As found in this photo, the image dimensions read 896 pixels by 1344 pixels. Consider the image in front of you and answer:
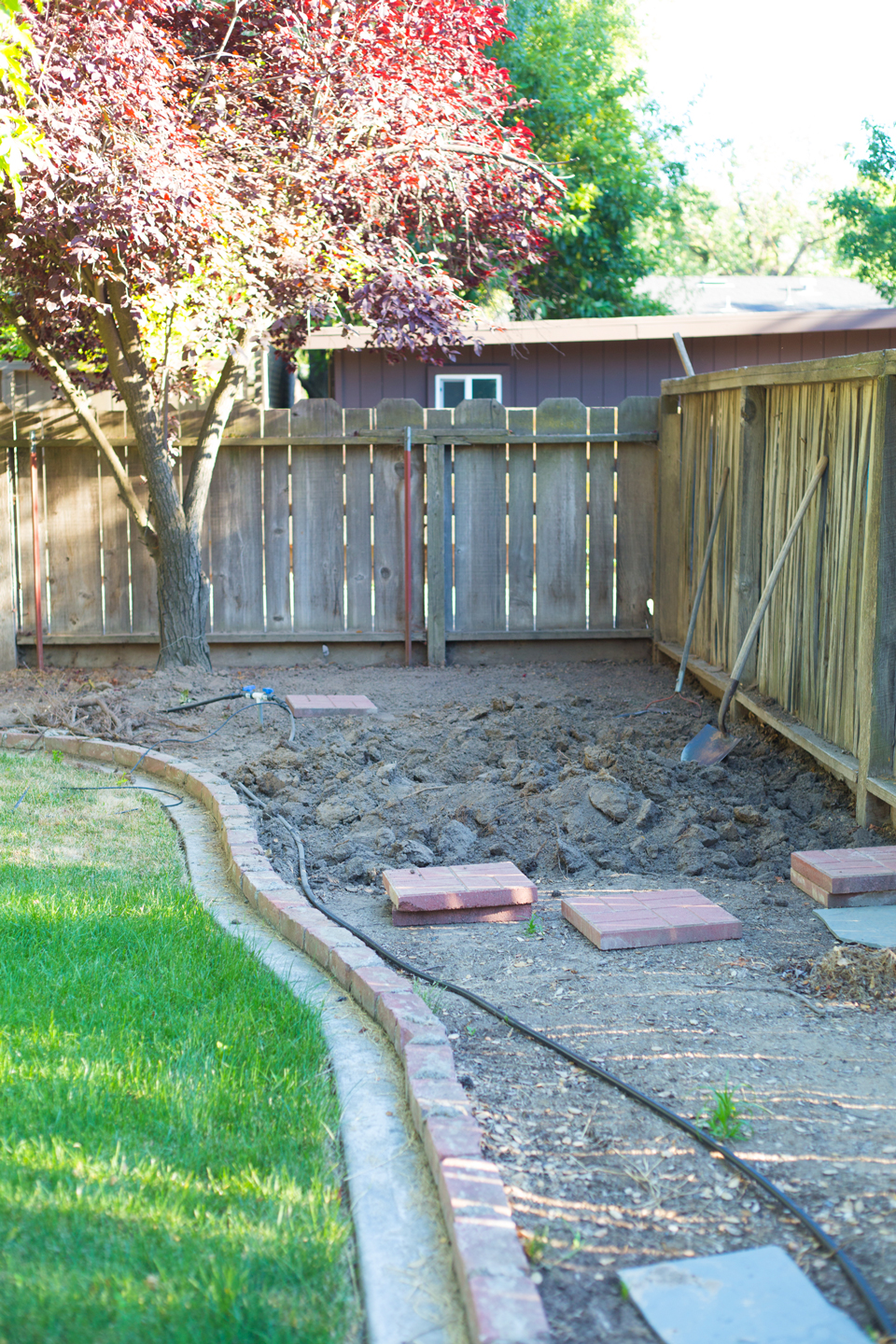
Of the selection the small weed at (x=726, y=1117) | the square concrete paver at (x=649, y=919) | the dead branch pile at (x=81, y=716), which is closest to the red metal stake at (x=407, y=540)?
the dead branch pile at (x=81, y=716)

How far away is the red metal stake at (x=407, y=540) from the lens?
29.2 feet

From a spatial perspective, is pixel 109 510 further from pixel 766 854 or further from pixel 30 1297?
pixel 30 1297

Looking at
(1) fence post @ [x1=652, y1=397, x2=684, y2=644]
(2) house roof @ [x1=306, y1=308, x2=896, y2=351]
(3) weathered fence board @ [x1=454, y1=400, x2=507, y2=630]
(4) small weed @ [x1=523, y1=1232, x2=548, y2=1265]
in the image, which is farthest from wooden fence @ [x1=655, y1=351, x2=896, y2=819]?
(2) house roof @ [x1=306, y1=308, x2=896, y2=351]

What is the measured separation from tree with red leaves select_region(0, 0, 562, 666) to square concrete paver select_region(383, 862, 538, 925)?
3.96 m

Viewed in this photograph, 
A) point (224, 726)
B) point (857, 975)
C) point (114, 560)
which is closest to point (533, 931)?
point (857, 975)

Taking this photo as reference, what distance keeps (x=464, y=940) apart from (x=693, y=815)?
144cm

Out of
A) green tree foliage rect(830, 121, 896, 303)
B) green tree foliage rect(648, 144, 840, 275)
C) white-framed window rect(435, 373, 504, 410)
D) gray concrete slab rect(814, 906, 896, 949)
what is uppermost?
green tree foliage rect(648, 144, 840, 275)

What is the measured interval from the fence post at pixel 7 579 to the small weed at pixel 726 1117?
24.6 ft

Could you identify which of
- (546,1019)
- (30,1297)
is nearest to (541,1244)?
(30,1297)

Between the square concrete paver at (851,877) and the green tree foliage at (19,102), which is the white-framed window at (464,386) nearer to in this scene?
the green tree foliage at (19,102)

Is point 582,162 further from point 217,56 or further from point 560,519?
point 217,56

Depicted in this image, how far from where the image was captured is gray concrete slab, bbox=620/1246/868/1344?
1.88 m

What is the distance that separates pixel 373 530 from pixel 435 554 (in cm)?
51

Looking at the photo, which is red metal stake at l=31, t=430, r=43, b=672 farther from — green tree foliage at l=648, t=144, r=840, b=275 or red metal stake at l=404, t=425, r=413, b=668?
green tree foliage at l=648, t=144, r=840, b=275
